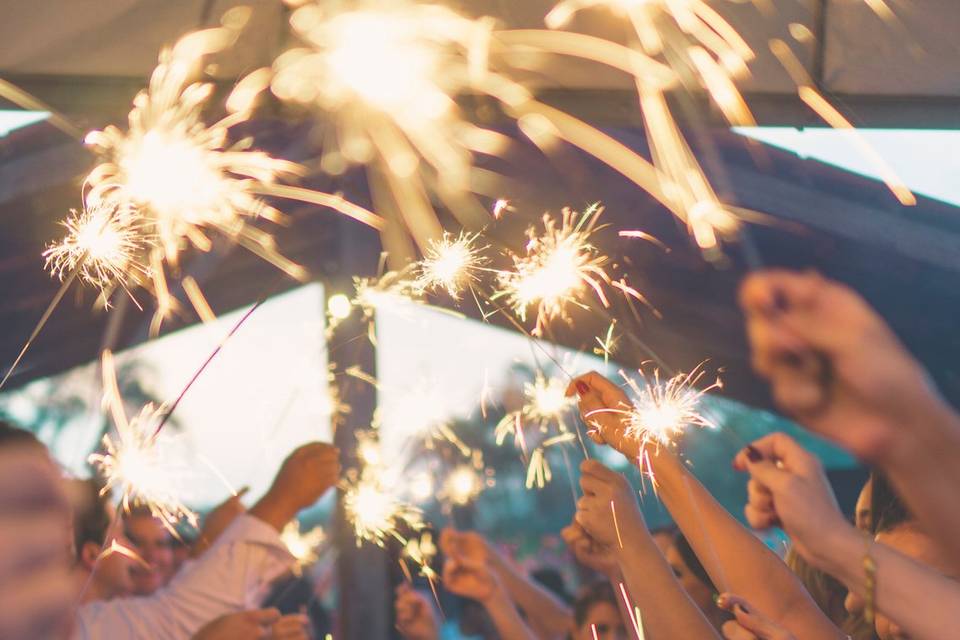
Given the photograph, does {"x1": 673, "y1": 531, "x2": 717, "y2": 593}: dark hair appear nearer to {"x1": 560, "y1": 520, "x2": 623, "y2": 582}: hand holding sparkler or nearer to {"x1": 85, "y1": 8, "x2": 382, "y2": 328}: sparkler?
{"x1": 560, "y1": 520, "x2": 623, "y2": 582}: hand holding sparkler

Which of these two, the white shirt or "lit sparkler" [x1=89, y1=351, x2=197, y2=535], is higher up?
"lit sparkler" [x1=89, y1=351, x2=197, y2=535]

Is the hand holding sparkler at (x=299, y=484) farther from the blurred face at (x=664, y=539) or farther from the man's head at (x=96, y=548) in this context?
the blurred face at (x=664, y=539)

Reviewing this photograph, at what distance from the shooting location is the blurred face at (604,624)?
2137mm

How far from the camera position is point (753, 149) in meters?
3.18

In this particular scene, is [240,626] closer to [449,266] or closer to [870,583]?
[449,266]

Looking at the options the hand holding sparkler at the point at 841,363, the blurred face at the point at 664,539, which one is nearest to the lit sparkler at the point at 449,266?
the blurred face at the point at 664,539

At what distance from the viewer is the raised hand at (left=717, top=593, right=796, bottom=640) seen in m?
1.11

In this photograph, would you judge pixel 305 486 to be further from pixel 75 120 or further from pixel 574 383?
pixel 75 120

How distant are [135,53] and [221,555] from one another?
1092 mm

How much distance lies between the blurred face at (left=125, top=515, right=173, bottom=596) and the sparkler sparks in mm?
736

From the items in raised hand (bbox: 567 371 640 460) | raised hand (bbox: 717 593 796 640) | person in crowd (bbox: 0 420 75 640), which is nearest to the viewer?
person in crowd (bbox: 0 420 75 640)

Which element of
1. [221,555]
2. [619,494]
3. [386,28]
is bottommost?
[221,555]

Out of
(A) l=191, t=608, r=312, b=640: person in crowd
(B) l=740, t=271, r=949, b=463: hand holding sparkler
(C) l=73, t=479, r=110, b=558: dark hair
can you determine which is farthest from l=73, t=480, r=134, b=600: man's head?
(B) l=740, t=271, r=949, b=463: hand holding sparkler

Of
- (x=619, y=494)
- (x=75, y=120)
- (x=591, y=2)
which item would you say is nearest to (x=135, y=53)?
(x=75, y=120)
